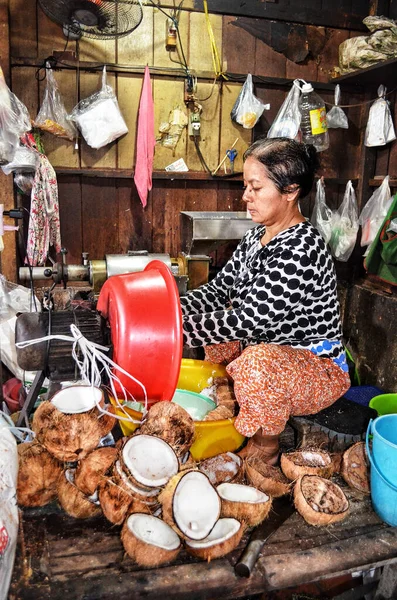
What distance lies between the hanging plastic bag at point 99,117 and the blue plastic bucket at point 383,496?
8.80 feet

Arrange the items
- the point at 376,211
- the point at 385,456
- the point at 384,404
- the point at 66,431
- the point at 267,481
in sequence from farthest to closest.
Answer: the point at 376,211
the point at 384,404
the point at 267,481
the point at 385,456
the point at 66,431

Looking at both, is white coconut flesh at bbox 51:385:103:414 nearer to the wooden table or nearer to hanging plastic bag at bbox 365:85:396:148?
the wooden table

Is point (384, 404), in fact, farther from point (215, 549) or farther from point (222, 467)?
point (215, 549)

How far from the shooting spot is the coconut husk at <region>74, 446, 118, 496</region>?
1.78 meters

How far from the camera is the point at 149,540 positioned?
63.3 inches

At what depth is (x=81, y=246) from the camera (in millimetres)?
3756

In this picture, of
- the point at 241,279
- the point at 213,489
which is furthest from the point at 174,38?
the point at 213,489

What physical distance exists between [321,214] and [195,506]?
2787mm

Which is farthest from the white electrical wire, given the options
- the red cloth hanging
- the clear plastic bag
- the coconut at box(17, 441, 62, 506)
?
the clear plastic bag

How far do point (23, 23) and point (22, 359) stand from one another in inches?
108

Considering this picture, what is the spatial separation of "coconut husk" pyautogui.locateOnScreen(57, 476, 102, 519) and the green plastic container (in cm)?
150

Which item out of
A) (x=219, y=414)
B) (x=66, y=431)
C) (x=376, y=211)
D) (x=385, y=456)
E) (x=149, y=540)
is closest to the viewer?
(x=149, y=540)

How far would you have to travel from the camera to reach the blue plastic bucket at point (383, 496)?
6.08 feet

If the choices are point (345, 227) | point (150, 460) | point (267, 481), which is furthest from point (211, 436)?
point (345, 227)
